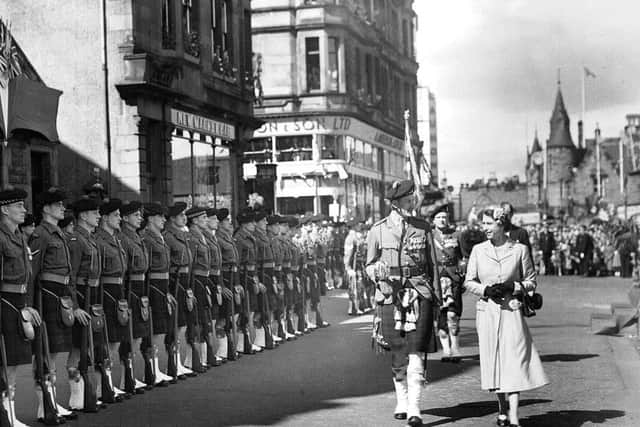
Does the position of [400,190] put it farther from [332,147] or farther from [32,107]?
[332,147]

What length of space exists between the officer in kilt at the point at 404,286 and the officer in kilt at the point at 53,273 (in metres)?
2.69

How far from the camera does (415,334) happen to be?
9.26 meters

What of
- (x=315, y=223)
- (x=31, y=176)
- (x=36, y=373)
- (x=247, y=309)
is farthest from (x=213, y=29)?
(x=36, y=373)

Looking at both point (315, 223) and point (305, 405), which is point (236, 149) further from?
point (305, 405)

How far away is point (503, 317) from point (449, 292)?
14.7 ft

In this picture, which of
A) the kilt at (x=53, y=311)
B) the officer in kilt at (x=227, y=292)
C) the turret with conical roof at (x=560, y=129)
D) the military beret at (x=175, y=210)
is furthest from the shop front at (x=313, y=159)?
the turret with conical roof at (x=560, y=129)

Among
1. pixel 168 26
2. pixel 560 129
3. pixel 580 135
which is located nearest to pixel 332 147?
pixel 168 26

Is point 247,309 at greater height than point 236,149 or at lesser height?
lesser

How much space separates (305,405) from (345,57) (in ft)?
133

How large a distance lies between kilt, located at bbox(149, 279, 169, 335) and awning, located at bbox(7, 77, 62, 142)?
6.52m

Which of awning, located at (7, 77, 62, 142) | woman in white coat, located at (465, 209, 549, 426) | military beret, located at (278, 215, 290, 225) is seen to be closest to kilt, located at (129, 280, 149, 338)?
woman in white coat, located at (465, 209, 549, 426)

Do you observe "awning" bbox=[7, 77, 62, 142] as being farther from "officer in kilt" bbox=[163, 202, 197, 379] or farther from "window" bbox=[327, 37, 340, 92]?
"window" bbox=[327, 37, 340, 92]

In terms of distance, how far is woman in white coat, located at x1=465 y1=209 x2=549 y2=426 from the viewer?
8.88 meters

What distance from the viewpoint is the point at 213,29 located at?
2947 centimetres
